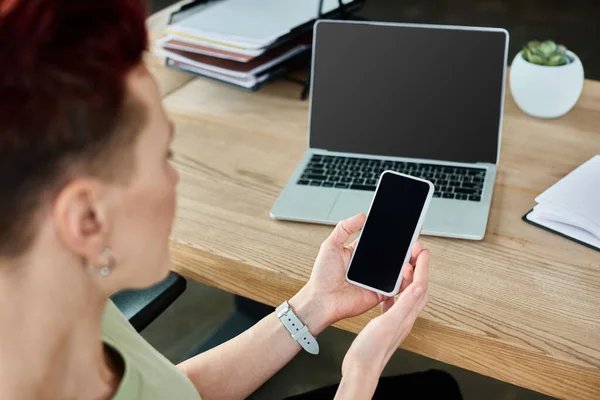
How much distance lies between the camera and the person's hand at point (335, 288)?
2.91 feet

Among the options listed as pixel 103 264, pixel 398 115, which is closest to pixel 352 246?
pixel 398 115

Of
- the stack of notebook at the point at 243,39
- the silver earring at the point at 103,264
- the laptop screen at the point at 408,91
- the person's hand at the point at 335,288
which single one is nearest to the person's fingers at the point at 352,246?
the person's hand at the point at 335,288

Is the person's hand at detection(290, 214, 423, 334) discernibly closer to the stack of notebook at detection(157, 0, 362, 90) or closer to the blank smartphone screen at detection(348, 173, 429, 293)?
the blank smartphone screen at detection(348, 173, 429, 293)

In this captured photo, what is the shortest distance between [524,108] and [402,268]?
0.51 metres

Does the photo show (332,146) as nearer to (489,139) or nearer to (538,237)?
(489,139)

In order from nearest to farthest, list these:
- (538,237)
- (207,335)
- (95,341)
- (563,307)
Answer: (95,341) < (563,307) < (538,237) < (207,335)

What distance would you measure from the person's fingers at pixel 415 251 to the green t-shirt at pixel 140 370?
0.32 meters

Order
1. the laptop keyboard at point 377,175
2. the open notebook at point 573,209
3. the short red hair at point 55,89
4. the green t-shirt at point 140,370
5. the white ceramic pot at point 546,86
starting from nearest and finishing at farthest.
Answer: the short red hair at point 55,89 → the green t-shirt at point 140,370 → the open notebook at point 573,209 → the laptop keyboard at point 377,175 → the white ceramic pot at point 546,86

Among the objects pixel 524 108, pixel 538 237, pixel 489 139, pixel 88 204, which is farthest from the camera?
pixel 524 108

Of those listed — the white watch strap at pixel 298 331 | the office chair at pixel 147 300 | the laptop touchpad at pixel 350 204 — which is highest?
the laptop touchpad at pixel 350 204

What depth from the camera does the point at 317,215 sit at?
3.24ft

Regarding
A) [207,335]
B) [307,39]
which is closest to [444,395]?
[307,39]

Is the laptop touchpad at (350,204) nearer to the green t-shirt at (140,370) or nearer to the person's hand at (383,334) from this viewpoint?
the person's hand at (383,334)

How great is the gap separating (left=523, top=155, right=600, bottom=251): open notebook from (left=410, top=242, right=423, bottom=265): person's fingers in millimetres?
201
